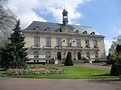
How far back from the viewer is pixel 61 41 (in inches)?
2130

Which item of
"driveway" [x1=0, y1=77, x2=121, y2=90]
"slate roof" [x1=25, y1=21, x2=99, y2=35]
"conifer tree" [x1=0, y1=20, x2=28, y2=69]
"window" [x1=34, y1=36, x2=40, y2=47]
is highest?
"slate roof" [x1=25, y1=21, x2=99, y2=35]

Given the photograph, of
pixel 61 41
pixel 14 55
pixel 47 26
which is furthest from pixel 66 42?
pixel 14 55

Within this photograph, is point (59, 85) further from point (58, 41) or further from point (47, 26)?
point (47, 26)

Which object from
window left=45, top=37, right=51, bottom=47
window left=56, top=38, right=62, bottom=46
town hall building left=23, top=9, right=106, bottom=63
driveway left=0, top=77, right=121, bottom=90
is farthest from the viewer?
window left=56, top=38, right=62, bottom=46

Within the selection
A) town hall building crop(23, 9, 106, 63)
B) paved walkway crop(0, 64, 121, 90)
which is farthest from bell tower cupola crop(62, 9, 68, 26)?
paved walkway crop(0, 64, 121, 90)

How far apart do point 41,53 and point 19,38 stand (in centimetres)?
2531

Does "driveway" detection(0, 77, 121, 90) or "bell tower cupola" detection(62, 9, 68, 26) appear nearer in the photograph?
"driveway" detection(0, 77, 121, 90)

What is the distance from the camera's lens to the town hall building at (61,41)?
5056cm

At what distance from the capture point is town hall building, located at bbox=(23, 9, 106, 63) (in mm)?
50562

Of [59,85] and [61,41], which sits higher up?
[61,41]

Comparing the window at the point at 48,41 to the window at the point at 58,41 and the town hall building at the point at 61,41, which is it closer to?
the town hall building at the point at 61,41

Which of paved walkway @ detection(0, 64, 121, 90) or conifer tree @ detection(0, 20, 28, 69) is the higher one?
conifer tree @ detection(0, 20, 28, 69)

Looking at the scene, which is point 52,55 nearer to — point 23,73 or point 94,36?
point 94,36

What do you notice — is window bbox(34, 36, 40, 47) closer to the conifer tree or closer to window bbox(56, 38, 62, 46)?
window bbox(56, 38, 62, 46)
